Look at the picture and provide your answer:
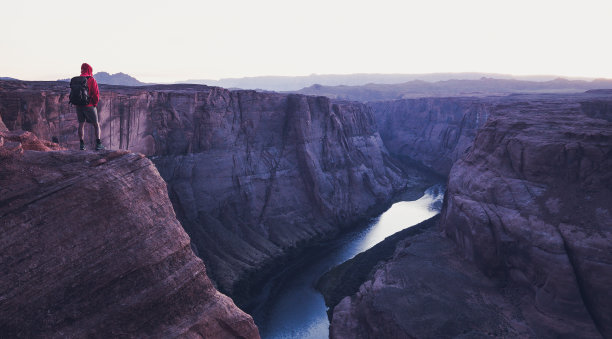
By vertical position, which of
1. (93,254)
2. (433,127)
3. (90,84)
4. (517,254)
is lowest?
(517,254)

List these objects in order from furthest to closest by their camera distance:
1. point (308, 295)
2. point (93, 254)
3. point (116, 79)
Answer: point (116, 79) < point (308, 295) < point (93, 254)

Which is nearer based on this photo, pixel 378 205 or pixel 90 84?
pixel 90 84

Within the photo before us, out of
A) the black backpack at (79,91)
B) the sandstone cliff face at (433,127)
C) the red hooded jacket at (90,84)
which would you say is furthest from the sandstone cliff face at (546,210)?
the sandstone cliff face at (433,127)

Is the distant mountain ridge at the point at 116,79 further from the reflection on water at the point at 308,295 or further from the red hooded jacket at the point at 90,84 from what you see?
the red hooded jacket at the point at 90,84

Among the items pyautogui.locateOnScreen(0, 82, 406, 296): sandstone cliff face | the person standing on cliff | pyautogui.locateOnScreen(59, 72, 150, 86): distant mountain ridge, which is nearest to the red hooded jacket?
the person standing on cliff

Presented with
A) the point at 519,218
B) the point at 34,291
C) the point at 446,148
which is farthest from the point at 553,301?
the point at 446,148

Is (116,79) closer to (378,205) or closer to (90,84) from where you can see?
(378,205)

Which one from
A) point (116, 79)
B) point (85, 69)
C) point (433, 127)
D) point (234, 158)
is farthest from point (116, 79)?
point (85, 69)

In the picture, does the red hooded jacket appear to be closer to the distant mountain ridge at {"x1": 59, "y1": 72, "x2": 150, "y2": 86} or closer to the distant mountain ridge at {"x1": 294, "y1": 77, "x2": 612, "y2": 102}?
the distant mountain ridge at {"x1": 294, "y1": 77, "x2": 612, "y2": 102}
